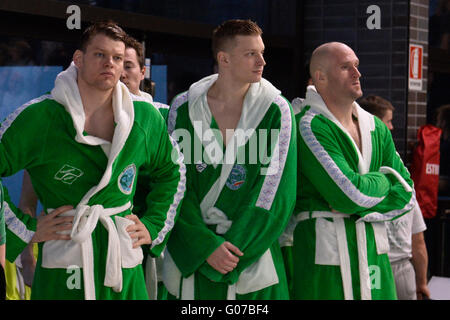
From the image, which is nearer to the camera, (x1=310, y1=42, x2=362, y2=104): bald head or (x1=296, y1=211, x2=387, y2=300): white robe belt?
(x1=296, y1=211, x2=387, y2=300): white robe belt

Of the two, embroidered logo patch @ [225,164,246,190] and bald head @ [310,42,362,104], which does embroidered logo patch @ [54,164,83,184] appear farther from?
bald head @ [310,42,362,104]

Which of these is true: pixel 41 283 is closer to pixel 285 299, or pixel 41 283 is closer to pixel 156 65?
pixel 285 299

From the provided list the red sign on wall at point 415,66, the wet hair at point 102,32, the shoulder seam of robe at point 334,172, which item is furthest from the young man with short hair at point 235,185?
the red sign on wall at point 415,66

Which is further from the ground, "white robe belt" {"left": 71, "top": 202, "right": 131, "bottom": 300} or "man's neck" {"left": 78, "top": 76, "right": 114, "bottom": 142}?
"man's neck" {"left": 78, "top": 76, "right": 114, "bottom": 142}

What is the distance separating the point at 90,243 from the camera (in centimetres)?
360

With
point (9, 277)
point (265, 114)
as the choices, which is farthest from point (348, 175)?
point (9, 277)

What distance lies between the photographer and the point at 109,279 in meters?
3.60

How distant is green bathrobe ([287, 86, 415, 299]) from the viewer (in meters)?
4.32

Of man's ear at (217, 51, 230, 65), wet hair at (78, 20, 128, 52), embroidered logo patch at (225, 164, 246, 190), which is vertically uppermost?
wet hair at (78, 20, 128, 52)

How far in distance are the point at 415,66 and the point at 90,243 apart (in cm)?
445

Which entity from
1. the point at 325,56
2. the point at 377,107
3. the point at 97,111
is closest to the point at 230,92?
the point at 325,56

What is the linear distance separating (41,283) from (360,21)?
4.37 metres

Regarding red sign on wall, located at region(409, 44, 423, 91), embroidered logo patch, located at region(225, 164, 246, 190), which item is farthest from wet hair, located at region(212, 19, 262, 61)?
red sign on wall, located at region(409, 44, 423, 91)
